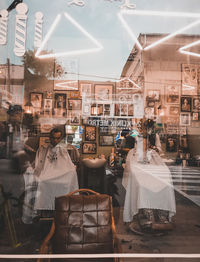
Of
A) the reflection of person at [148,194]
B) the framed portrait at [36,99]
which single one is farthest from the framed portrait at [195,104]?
the framed portrait at [36,99]

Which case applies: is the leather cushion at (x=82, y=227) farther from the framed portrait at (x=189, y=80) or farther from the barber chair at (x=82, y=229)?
the framed portrait at (x=189, y=80)

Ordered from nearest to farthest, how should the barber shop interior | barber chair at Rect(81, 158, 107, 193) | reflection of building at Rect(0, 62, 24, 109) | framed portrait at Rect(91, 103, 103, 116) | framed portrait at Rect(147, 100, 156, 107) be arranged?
the barber shop interior
reflection of building at Rect(0, 62, 24, 109)
barber chair at Rect(81, 158, 107, 193)
framed portrait at Rect(91, 103, 103, 116)
framed portrait at Rect(147, 100, 156, 107)

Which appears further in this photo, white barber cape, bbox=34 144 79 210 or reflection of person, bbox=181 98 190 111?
reflection of person, bbox=181 98 190 111

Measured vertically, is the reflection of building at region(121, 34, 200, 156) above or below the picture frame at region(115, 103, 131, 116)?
above

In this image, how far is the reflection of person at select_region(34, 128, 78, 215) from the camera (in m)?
3.12

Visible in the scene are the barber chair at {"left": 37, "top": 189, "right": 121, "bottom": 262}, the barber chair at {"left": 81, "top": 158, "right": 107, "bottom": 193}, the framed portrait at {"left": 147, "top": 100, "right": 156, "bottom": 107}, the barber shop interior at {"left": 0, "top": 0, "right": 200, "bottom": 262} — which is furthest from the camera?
the framed portrait at {"left": 147, "top": 100, "right": 156, "bottom": 107}

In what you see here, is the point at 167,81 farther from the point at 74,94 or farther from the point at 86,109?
the point at 74,94

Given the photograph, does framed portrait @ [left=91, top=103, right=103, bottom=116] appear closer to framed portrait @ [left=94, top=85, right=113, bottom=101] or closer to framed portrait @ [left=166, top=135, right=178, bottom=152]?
framed portrait @ [left=94, top=85, right=113, bottom=101]

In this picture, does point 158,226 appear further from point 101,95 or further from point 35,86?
point 35,86

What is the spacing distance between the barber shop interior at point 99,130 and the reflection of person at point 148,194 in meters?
0.01

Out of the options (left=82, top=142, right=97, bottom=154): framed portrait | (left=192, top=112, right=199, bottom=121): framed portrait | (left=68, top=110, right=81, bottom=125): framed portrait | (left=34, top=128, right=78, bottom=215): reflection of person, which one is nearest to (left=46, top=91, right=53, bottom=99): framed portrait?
(left=68, top=110, right=81, bottom=125): framed portrait

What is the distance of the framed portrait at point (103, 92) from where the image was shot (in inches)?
164

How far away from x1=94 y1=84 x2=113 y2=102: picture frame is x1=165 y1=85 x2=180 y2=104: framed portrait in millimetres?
1177

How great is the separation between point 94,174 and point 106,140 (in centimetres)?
67
